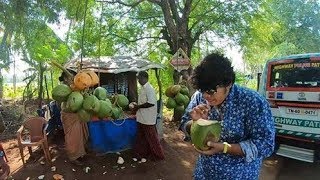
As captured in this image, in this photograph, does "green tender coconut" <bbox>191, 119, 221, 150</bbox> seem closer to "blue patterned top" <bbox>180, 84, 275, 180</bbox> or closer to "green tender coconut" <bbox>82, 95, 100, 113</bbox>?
"blue patterned top" <bbox>180, 84, 275, 180</bbox>

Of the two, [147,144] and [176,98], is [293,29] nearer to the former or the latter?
[176,98]

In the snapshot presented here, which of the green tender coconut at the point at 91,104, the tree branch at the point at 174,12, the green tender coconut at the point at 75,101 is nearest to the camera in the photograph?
the green tender coconut at the point at 75,101

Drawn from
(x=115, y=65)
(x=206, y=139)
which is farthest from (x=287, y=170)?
(x=206, y=139)

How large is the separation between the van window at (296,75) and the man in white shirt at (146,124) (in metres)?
2.27

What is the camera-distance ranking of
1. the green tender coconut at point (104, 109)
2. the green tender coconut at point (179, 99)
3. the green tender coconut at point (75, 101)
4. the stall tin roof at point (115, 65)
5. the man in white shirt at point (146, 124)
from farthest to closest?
the green tender coconut at point (179, 99) → the stall tin roof at point (115, 65) → the man in white shirt at point (146, 124) → the green tender coconut at point (104, 109) → the green tender coconut at point (75, 101)

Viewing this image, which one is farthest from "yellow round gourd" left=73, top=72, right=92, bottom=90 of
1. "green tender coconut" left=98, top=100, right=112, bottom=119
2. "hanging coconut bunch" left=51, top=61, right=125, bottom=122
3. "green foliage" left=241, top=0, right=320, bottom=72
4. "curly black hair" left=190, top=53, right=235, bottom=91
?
"green foliage" left=241, top=0, right=320, bottom=72

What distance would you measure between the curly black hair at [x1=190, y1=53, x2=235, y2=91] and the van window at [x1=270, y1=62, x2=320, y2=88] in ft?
14.5

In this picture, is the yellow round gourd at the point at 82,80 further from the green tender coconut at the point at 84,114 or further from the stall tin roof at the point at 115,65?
the stall tin roof at the point at 115,65

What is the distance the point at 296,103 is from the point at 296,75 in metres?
0.50

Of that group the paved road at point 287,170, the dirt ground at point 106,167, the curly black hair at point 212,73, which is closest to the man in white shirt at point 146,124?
the dirt ground at point 106,167

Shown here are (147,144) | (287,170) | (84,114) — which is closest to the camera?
(84,114)

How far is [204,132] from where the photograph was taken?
1977 mm

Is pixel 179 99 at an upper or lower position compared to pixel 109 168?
upper

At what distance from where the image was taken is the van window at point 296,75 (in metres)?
5.92
